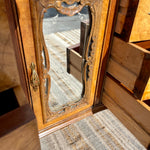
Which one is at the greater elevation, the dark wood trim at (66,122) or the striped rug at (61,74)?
the striped rug at (61,74)

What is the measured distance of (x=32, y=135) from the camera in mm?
410

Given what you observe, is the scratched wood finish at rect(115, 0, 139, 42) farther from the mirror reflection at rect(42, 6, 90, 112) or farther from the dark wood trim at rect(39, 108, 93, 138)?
the dark wood trim at rect(39, 108, 93, 138)

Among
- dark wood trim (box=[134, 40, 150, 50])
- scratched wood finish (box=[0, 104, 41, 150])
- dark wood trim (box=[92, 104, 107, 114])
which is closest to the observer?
scratched wood finish (box=[0, 104, 41, 150])

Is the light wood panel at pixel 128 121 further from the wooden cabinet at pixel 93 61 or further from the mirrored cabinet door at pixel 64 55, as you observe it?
the mirrored cabinet door at pixel 64 55

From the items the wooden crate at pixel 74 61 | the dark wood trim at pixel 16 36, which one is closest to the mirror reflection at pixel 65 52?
the wooden crate at pixel 74 61

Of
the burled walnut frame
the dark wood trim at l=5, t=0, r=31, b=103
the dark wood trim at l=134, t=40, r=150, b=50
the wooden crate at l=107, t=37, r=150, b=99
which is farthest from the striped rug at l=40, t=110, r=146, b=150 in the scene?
the dark wood trim at l=134, t=40, r=150, b=50

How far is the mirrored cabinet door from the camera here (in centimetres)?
70

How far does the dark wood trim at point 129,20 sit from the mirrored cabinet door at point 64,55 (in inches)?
4.4

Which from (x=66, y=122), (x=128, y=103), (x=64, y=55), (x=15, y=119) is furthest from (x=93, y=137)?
(x=15, y=119)

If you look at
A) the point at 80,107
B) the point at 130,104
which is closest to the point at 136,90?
the point at 130,104

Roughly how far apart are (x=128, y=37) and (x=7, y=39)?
2.04 feet

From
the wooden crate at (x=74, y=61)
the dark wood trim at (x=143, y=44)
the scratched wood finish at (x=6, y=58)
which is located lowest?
the wooden crate at (x=74, y=61)

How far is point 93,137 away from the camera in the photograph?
41.3 inches

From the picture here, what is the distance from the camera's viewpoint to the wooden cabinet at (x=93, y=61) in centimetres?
67
